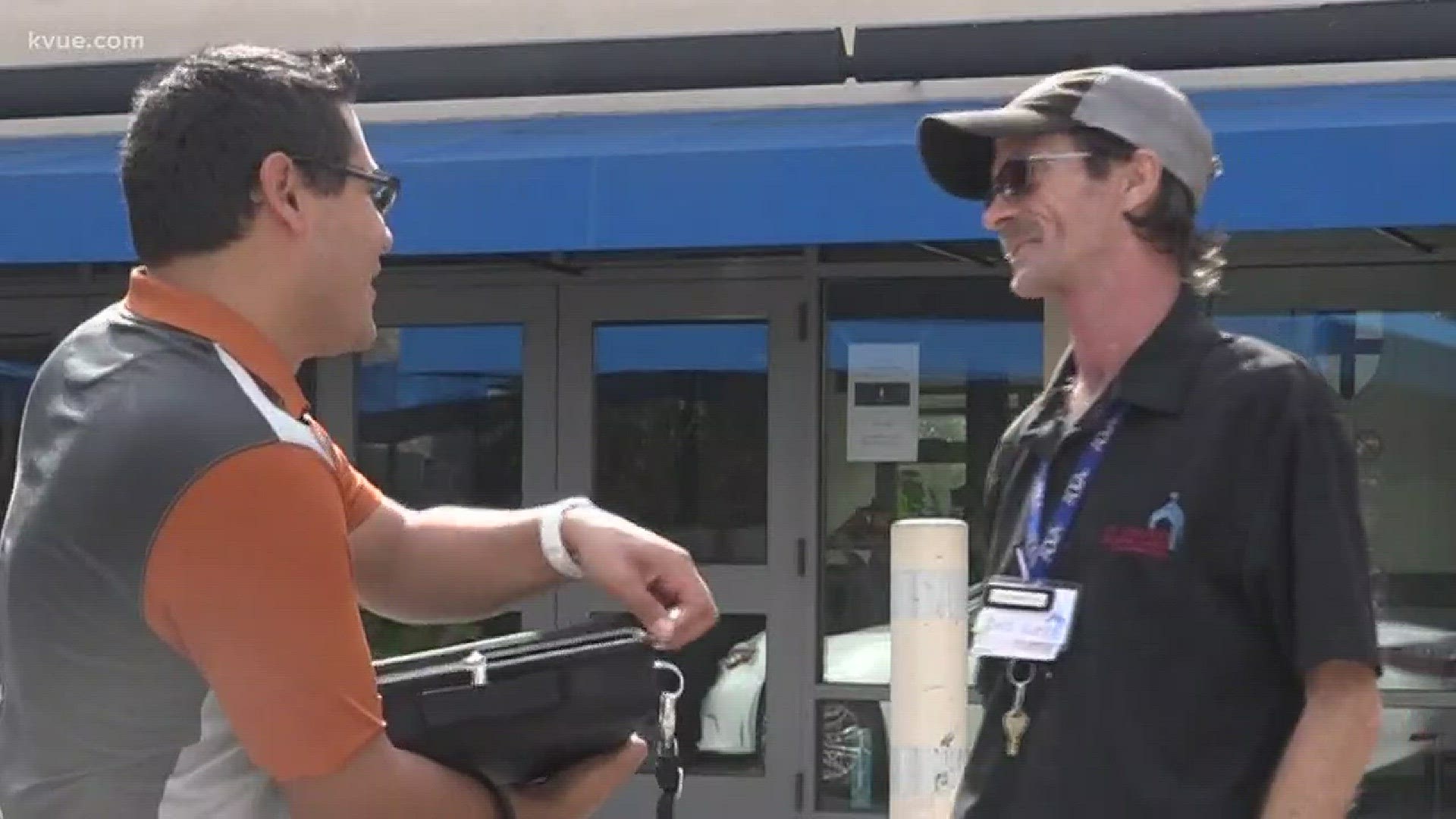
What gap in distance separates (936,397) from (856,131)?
150 cm

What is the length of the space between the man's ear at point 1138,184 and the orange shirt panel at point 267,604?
1.04 m

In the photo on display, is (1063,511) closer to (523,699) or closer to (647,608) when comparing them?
(647,608)

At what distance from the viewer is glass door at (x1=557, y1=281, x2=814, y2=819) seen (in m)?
7.88

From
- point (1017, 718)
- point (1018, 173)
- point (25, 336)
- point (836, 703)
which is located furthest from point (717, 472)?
point (1017, 718)

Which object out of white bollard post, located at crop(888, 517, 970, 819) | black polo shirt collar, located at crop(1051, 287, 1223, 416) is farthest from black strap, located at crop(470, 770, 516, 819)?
white bollard post, located at crop(888, 517, 970, 819)

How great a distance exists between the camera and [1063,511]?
7.36ft

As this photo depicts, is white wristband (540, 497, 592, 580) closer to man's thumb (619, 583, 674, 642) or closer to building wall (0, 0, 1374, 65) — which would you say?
man's thumb (619, 583, 674, 642)

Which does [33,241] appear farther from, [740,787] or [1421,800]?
[1421,800]

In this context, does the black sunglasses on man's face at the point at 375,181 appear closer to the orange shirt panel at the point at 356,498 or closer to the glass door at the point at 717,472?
the orange shirt panel at the point at 356,498

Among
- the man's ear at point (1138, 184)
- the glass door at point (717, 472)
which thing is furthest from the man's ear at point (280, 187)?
the glass door at point (717, 472)

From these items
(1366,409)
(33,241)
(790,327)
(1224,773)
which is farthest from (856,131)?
(1224,773)

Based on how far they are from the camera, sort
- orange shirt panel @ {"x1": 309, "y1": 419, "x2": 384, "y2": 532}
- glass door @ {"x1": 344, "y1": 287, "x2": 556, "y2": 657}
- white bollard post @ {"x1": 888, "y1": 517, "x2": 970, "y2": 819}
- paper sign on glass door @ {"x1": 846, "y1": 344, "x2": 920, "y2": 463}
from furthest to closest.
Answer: glass door @ {"x1": 344, "y1": 287, "x2": 556, "y2": 657}
paper sign on glass door @ {"x1": 846, "y1": 344, "x2": 920, "y2": 463}
white bollard post @ {"x1": 888, "y1": 517, "x2": 970, "y2": 819}
orange shirt panel @ {"x1": 309, "y1": 419, "x2": 384, "y2": 532}

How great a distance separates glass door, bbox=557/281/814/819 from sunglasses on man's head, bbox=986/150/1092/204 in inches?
213

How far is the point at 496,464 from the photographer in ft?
Answer: 27.2
